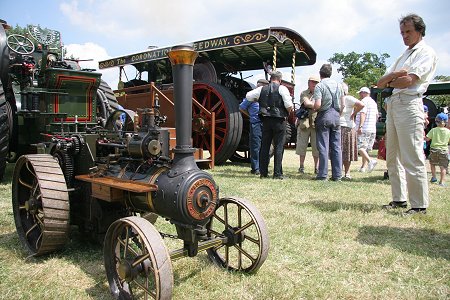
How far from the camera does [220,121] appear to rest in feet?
23.4

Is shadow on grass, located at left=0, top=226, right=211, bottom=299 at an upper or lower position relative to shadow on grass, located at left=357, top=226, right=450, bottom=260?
lower

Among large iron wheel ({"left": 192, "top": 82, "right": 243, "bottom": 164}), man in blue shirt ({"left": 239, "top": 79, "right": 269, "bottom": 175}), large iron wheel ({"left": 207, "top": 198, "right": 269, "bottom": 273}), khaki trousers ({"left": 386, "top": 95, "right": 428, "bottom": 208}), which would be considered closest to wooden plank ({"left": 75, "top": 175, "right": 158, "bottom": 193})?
large iron wheel ({"left": 207, "top": 198, "right": 269, "bottom": 273})

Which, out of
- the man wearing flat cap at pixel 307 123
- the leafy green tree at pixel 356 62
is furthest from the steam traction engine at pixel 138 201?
the leafy green tree at pixel 356 62

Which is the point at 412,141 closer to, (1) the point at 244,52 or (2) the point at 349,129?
(2) the point at 349,129

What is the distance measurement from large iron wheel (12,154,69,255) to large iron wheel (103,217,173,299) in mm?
602

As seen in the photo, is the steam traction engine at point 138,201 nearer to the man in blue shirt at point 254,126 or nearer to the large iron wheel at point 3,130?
the large iron wheel at point 3,130

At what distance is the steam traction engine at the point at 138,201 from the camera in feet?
6.67

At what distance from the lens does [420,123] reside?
3.49 meters

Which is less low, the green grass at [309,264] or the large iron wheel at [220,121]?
the large iron wheel at [220,121]

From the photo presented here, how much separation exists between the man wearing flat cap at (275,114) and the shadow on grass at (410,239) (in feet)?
8.03

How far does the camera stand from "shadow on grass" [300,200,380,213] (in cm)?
388

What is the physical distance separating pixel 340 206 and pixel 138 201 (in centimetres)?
235

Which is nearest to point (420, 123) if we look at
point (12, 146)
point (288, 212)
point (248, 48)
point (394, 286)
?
point (288, 212)

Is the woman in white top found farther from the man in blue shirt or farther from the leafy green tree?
the leafy green tree
